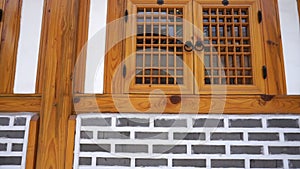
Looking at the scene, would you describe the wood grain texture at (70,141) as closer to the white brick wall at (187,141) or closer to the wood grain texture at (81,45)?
the white brick wall at (187,141)

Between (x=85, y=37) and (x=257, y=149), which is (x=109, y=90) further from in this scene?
(x=257, y=149)

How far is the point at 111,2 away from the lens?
2295mm

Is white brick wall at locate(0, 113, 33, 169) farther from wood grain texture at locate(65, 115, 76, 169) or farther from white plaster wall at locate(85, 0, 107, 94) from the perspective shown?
white plaster wall at locate(85, 0, 107, 94)

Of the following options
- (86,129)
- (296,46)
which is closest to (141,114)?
A: (86,129)

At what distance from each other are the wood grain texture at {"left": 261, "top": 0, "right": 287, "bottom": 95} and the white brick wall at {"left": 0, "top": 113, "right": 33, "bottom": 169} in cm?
163

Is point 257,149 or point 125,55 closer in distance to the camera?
point 257,149

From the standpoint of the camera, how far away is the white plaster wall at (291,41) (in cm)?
215

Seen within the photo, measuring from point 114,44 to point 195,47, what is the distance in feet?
1.84

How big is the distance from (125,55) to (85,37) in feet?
1.02

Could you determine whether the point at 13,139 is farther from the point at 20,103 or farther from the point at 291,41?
the point at 291,41

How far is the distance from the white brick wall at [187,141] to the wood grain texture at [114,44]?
8.7 inches

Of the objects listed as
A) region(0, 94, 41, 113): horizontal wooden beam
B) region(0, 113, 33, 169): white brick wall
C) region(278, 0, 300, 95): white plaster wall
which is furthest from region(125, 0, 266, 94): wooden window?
region(0, 113, 33, 169): white brick wall

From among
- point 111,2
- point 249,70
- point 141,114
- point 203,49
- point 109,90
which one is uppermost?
point 111,2

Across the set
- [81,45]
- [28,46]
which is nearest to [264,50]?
[81,45]
